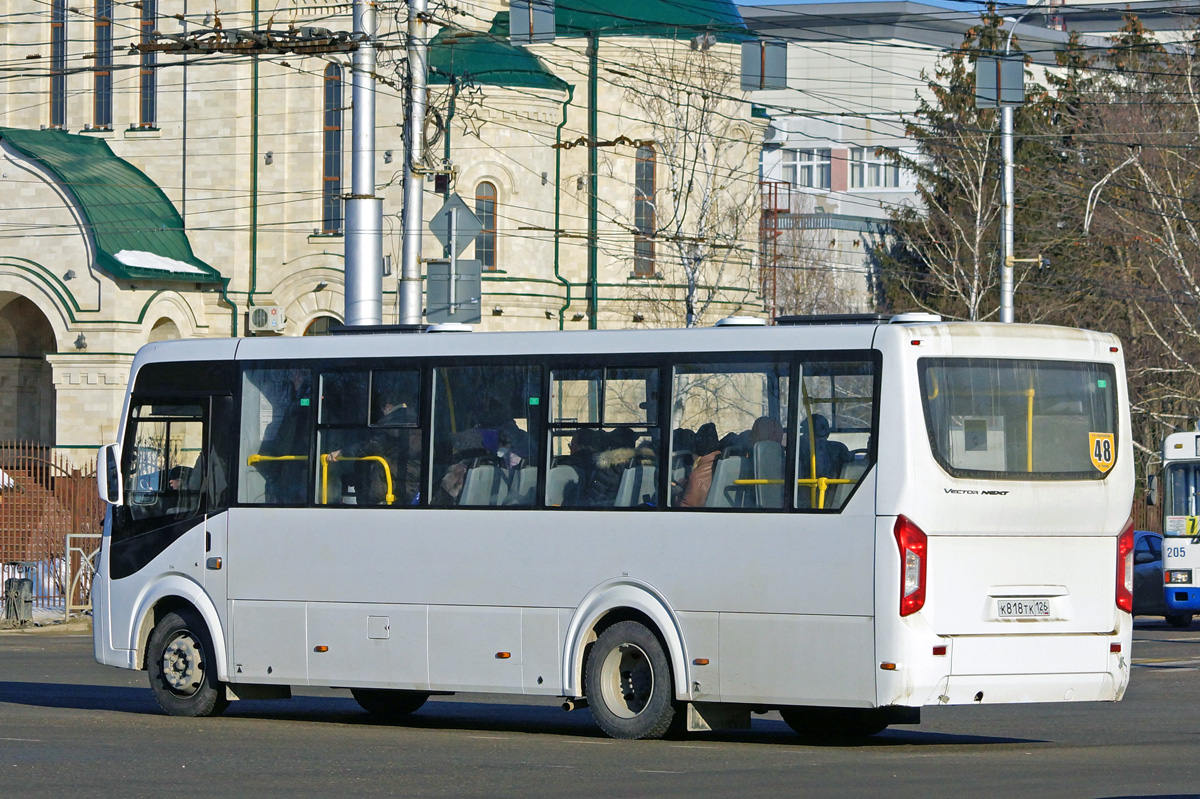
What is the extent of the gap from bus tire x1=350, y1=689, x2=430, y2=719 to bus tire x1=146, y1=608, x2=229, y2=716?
103cm

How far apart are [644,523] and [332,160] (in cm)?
3383

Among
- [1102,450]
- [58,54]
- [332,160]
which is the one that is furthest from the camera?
[58,54]

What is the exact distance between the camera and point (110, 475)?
48.9ft

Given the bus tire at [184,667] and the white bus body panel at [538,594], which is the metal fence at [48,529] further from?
the white bus body panel at [538,594]

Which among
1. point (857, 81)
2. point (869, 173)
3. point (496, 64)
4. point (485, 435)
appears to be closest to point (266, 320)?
point (496, 64)

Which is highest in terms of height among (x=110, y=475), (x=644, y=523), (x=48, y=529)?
(x=110, y=475)

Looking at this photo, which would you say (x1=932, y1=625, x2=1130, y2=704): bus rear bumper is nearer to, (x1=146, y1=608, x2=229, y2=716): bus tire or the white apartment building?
(x1=146, y1=608, x2=229, y2=716): bus tire

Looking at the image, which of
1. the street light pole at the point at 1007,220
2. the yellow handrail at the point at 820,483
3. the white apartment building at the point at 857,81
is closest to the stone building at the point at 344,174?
the street light pole at the point at 1007,220

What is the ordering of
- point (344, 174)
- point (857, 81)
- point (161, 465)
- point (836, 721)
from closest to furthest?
point (836, 721), point (161, 465), point (344, 174), point (857, 81)

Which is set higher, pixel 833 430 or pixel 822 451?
pixel 833 430

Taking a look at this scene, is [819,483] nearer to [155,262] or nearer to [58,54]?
[155,262]

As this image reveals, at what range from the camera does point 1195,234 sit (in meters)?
40.8

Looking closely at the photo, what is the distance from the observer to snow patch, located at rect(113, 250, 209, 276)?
42500 millimetres

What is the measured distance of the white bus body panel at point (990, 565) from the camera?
11.5 m
